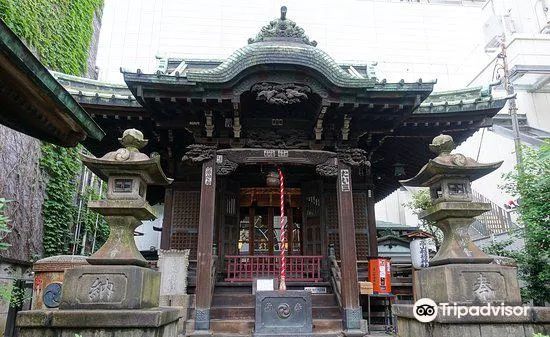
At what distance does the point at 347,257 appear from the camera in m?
8.39

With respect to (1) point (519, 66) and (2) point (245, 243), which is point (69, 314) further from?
(1) point (519, 66)

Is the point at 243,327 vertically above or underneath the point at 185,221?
underneath

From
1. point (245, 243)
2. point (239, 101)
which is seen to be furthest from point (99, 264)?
point (245, 243)

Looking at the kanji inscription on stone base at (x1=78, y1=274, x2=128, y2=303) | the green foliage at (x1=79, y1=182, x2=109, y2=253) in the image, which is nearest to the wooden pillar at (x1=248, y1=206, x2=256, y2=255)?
the kanji inscription on stone base at (x1=78, y1=274, x2=128, y2=303)

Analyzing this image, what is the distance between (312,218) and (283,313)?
12.6 feet

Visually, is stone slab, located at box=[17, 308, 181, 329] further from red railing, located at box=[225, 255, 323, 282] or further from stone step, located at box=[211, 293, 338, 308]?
red railing, located at box=[225, 255, 323, 282]

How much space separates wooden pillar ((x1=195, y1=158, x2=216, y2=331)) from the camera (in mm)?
7840

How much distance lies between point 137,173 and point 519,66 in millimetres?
23775

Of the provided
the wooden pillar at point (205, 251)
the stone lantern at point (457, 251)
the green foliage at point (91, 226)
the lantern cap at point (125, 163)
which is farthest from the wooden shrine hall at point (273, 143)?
the green foliage at point (91, 226)

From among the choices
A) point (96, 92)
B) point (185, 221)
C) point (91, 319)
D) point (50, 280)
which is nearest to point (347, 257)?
point (185, 221)

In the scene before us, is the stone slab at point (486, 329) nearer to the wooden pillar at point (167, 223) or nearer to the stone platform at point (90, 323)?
the stone platform at point (90, 323)

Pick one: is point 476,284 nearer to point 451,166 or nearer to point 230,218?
point 451,166

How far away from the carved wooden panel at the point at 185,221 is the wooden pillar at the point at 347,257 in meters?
4.11

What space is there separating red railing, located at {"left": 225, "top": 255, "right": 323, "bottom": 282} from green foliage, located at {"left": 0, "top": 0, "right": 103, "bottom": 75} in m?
8.79
